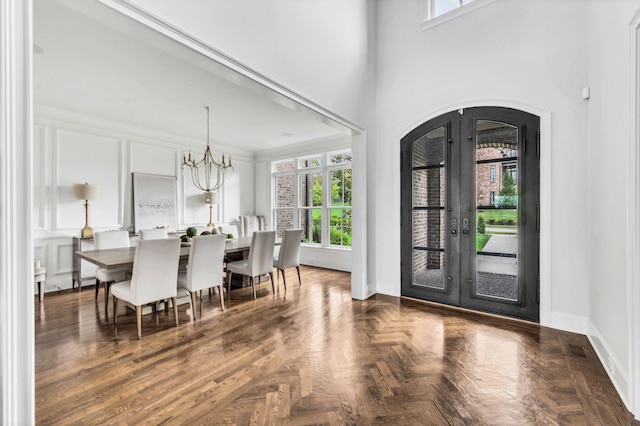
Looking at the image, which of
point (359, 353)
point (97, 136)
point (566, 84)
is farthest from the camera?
point (97, 136)

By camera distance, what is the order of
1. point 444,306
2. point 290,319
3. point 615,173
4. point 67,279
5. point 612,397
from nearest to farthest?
point 612,397, point 615,173, point 290,319, point 444,306, point 67,279

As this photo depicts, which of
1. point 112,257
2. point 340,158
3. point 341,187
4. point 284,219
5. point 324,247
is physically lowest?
point 324,247

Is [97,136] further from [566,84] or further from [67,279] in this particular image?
[566,84]

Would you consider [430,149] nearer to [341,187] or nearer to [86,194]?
[341,187]

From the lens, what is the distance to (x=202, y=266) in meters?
3.33

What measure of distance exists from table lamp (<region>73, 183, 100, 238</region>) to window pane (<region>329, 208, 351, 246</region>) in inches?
164

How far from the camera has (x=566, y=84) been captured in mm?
2893

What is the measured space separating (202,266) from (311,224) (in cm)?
352

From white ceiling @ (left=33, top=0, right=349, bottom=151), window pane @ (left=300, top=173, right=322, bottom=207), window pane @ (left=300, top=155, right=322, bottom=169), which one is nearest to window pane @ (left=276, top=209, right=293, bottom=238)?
window pane @ (left=300, top=173, right=322, bottom=207)

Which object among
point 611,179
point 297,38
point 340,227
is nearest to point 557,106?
point 611,179

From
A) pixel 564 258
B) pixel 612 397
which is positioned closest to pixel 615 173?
pixel 564 258

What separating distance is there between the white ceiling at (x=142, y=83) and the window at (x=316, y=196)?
29.9 inches

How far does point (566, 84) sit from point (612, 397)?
8.91 feet

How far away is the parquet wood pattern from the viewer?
175 cm
